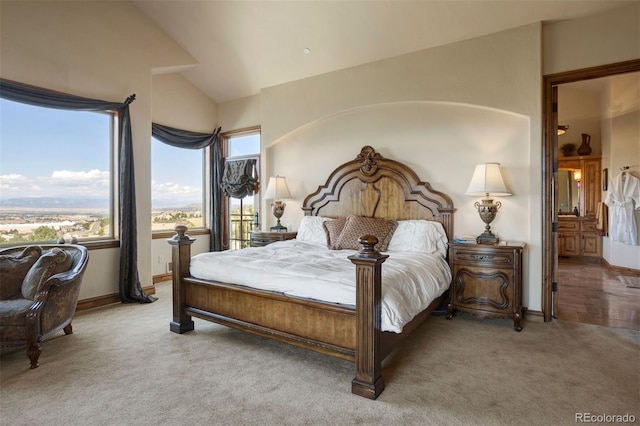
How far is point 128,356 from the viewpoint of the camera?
277cm

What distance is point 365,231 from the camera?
4008mm

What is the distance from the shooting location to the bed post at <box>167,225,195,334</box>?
3.26m

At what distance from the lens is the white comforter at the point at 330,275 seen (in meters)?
2.34

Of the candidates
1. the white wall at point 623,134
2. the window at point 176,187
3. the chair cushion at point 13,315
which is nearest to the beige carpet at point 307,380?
the chair cushion at point 13,315

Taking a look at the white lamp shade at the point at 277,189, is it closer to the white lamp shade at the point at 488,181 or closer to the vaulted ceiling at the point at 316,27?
the vaulted ceiling at the point at 316,27

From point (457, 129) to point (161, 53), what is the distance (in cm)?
411

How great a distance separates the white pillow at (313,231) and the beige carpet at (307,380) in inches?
66.2

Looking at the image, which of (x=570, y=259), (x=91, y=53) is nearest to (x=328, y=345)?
(x=91, y=53)

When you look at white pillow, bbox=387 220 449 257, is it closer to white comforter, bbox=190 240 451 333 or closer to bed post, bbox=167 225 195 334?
white comforter, bbox=190 240 451 333

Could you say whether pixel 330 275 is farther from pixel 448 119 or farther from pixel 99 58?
pixel 99 58

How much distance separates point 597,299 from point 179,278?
16.4 ft

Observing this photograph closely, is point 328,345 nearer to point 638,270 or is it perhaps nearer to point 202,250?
point 202,250

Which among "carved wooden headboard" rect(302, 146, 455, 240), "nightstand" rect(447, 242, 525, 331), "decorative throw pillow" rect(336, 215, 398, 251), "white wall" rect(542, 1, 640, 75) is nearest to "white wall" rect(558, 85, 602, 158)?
"white wall" rect(542, 1, 640, 75)

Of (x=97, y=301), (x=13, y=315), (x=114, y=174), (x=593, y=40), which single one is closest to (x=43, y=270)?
(x=13, y=315)
